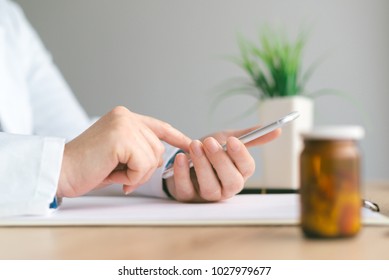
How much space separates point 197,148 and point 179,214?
0.38ft

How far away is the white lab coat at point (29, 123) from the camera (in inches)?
25.3

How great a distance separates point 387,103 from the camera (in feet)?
7.88

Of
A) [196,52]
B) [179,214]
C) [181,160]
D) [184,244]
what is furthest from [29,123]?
[196,52]

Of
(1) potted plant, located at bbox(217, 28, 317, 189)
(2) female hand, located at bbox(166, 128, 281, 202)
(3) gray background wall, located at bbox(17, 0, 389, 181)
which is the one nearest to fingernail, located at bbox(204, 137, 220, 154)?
(2) female hand, located at bbox(166, 128, 281, 202)

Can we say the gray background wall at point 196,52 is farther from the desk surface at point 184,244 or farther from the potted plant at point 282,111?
the desk surface at point 184,244

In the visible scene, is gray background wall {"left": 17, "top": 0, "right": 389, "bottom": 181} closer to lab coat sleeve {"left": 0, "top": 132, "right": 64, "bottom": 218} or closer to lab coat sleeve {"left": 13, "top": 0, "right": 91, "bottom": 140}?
lab coat sleeve {"left": 13, "top": 0, "right": 91, "bottom": 140}

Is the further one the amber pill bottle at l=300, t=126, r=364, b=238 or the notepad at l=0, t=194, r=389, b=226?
the notepad at l=0, t=194, r=389, b=226

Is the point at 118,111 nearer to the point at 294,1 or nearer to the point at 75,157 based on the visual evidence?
the point at 75,157

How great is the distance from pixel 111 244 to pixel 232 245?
107 millimetres

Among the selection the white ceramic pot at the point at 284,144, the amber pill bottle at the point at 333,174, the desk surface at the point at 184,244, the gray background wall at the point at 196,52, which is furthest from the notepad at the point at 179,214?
the gray background wall at the point at 196,52

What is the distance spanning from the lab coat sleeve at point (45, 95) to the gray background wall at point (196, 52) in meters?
1.04

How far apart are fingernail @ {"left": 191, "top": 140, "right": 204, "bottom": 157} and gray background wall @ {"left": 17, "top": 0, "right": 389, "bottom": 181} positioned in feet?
5.96

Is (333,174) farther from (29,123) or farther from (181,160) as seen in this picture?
(29,123)

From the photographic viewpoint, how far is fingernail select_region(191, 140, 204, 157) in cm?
71
